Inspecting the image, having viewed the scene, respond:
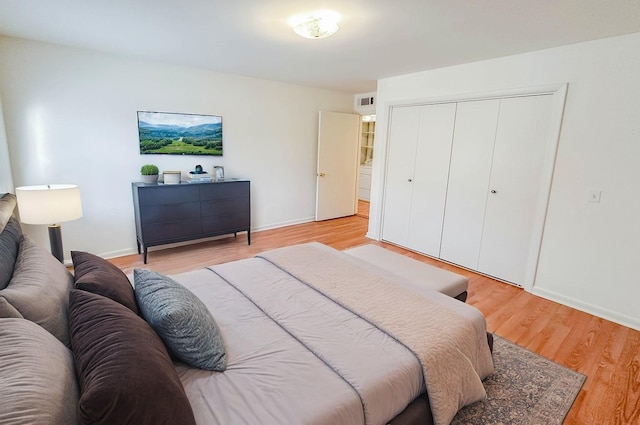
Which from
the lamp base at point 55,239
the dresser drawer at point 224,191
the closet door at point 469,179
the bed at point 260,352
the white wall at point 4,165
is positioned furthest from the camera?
the dresser drawer at point 224,191

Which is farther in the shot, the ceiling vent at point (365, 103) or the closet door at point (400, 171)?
the ceiling vent at point (365, 103)

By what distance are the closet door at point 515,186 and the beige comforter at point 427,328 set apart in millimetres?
1923

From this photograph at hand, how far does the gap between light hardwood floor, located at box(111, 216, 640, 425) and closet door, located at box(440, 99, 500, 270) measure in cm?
28

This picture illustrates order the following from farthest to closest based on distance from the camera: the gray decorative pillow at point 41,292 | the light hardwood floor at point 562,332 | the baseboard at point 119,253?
1. the baseboard at point 119,253
2. the light hardwood floor at point 562,332
3. the gray decorative pillow at point 41,292

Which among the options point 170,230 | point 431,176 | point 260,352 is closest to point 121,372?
point 260,352

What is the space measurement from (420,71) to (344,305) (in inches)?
130

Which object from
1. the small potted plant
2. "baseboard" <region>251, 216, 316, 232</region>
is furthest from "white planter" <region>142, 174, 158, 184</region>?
"baseboard" <region>251, 216, 316, 232</region>

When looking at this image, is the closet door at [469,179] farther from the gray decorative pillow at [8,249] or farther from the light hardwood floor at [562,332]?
the gray decorative pillow at [8,249]

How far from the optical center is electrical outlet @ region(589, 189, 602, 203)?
106 inches

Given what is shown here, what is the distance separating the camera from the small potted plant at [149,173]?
358 centimetres

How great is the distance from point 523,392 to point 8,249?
2867 mm

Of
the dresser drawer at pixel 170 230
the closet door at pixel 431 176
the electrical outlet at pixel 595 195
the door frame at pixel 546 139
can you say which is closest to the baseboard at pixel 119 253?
the dresser drawer at pixel 170 230

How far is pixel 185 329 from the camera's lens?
121cm

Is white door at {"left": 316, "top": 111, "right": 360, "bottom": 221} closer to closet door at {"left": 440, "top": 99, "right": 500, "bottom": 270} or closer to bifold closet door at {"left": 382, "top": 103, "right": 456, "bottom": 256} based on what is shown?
bifold closet door at {"left": 382, "top": 103, "right": 456, "bottom": 256}
